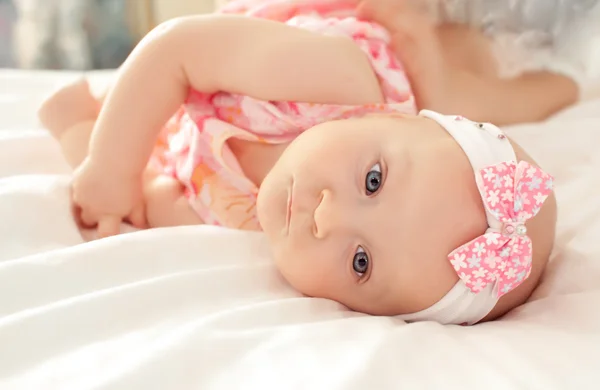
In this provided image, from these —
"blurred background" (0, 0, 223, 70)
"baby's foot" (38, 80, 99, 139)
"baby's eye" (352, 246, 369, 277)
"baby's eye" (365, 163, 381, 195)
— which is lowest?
"blurred background" (0, 0, 223, 70)

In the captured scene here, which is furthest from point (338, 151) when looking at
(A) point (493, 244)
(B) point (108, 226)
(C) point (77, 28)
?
(C) point (77, 28)

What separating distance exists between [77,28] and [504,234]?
1.49 meters

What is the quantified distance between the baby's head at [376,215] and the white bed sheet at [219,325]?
0.16ft

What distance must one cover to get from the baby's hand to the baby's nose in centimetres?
34

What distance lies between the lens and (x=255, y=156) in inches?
44.6

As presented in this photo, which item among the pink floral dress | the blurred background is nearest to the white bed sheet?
the pink floral dress

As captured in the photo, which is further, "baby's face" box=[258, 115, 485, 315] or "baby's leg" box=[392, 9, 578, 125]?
"baby's leg" box=[392, 9, 578, 125]

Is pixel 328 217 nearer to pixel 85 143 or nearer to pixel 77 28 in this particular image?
pixel 85 143

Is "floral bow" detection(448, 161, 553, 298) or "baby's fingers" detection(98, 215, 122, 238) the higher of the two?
"floral bow" detection(448, 161, 553, 298)

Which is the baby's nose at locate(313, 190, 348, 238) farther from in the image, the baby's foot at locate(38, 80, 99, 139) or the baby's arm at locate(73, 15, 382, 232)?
the baby's foot at locate(38, 80, 99, 139)

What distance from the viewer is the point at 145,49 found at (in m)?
1.07

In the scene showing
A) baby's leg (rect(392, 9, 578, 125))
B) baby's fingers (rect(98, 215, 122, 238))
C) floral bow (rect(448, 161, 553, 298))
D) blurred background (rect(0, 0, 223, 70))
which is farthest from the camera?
blurred background (rect(0, 0, 223, 70))

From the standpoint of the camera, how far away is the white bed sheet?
641mm

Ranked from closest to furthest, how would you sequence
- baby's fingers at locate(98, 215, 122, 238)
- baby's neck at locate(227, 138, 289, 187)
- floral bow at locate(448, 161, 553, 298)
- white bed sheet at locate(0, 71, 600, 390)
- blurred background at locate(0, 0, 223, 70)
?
white bed sheet at locate(0, 71, 600, 390) < floral bow at locate(448, 161, 553, 298) < baby's fingers at locate(98, 215, 122, 238) < baby's neck at locate(227, 138, 289, 187) < blurred background at locate(0, 0, 223, 70)
